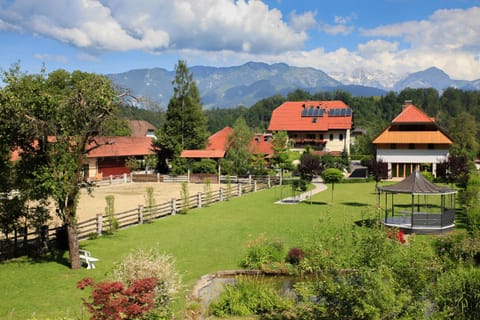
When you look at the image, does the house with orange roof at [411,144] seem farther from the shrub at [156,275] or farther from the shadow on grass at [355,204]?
the shrub at [156,275]

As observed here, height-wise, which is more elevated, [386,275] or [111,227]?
[386,275]

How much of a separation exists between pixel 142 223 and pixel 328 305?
16.1 meters

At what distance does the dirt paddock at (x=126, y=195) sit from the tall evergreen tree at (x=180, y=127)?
7254 millimetres

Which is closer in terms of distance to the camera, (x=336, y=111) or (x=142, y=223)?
(x=142, y=223)

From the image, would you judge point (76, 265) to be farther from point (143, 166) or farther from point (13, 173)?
point (143, 166)

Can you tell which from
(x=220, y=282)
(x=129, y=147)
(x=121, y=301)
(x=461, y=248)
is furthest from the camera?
(x=129, y=147)

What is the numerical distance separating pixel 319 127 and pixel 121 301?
185ft

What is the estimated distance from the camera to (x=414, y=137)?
4566 centimetres

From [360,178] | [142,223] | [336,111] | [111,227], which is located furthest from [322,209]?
[336,111]

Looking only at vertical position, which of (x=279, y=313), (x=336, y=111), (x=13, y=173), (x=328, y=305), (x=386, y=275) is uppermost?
(x=336, y=111)

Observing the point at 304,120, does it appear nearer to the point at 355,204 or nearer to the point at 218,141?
the point at 218,141

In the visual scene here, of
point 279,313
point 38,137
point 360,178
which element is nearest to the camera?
point 279,313

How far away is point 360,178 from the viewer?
146 ft

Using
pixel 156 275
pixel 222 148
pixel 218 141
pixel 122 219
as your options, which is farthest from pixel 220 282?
pixel 218 141
